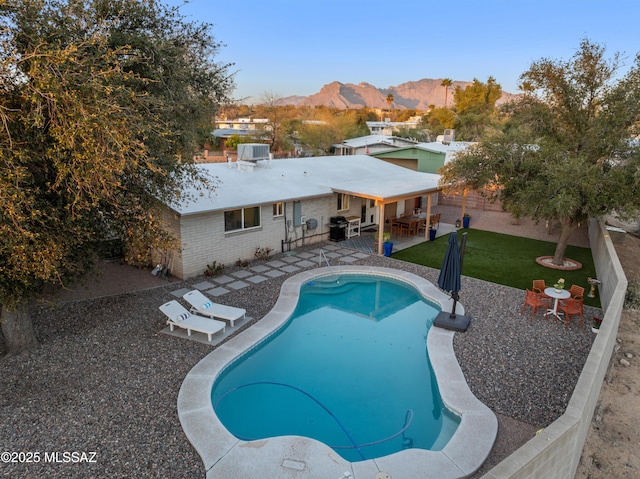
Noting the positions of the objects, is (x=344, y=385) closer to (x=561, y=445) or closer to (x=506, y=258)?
(x=561, y=445)

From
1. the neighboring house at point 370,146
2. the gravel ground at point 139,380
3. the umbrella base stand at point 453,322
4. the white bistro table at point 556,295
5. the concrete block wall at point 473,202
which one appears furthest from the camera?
the neighboring house at point 370,146

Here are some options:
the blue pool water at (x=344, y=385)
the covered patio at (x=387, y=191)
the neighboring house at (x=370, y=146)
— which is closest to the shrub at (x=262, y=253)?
the blue pool water at (x=344, y=385)

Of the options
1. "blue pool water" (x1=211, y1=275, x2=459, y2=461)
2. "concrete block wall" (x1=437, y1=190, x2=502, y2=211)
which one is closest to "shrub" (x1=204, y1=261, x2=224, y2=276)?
"blue pool water" (x1=211, y1=275, x2=459, y2=461)

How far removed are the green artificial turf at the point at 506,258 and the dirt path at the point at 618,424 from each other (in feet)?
10.2

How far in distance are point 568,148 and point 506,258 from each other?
4.79 metres

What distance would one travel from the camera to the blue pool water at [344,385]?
275 inches

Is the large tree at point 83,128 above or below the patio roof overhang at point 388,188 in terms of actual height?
above

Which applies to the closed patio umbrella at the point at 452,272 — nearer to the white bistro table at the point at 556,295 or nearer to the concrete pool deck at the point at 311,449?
the concrete pool deck at the point at 311,449

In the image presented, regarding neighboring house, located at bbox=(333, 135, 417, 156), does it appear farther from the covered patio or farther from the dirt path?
the dirt path

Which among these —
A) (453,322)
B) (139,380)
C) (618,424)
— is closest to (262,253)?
(453,322)

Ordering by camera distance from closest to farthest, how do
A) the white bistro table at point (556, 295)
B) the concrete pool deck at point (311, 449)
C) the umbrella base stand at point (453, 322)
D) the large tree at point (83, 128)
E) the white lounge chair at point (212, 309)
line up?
the large tree at point (83, 128) → the concrete pool deck at point (311, 449) → the umbrella base stand at point (453, 322) → the white lounge chair at point (212, 309) → the white bistro table at point (556, 295)

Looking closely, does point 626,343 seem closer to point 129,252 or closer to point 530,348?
point 530,348

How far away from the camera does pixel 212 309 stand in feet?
34.6

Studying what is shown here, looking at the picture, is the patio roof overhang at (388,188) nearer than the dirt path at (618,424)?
No
